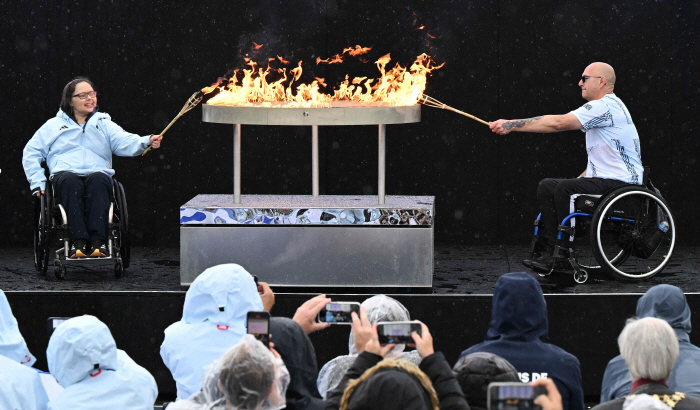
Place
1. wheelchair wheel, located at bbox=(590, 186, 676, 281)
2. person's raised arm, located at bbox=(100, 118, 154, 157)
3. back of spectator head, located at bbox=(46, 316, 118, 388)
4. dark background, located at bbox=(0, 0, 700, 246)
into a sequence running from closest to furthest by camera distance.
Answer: back of spectator head, located at bbox=(46, 316, 118, 388) < wheelchair wheel, located at bbox=(590, 186, 676, 281) < person's raised arm, located at bbox=(100, 118, 154, 157) < dark background, located at bbox=(0, 0, 700, 246)

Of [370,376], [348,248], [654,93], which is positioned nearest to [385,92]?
[348,248]

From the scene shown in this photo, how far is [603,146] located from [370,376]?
11.5ft

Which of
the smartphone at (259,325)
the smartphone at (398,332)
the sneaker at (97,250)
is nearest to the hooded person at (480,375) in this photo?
the smartphone at (398,332)

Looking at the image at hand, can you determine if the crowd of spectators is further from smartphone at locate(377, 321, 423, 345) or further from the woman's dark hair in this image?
the woman's dark hair

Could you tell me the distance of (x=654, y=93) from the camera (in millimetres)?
6672

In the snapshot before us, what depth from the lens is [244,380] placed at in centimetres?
225

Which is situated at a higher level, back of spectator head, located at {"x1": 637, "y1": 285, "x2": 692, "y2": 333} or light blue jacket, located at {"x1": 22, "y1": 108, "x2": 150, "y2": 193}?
light blue jacket, located at {"x1": 22, "y1": 108, "x2": 150, "y2": 193}

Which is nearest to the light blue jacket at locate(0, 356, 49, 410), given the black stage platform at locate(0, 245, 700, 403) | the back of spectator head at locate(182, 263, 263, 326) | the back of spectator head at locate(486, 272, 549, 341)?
the back of spectator head at locate(182, 263, 263, 326)

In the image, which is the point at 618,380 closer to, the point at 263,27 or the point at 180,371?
the point at 180,371

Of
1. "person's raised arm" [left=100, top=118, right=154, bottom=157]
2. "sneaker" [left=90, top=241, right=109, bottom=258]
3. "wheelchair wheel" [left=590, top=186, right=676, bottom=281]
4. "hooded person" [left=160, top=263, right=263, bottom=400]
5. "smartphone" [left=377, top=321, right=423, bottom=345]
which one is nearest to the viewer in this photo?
"smartphone" [left=377, top=321, right=423, bottom=345]

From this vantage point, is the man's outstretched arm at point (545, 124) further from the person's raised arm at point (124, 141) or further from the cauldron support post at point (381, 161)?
the person's raised arm at point (124, 141)

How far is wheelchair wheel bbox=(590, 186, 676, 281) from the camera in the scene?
513 cm

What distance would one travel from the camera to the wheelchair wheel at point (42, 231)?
5215mm

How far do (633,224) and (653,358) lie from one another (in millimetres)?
2817
